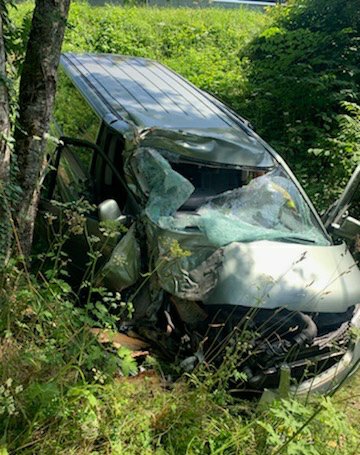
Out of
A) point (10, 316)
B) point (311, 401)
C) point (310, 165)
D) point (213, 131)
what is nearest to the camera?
point (10, 316)

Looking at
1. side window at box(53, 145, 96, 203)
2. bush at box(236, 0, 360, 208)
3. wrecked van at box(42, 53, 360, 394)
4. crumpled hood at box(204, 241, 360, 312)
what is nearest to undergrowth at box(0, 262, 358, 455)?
wrecked van at box(42, 53, 360, 394)

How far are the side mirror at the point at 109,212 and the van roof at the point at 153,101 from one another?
77 cm

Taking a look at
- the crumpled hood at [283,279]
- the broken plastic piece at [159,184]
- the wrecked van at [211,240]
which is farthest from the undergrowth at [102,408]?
the broken plastic piece at [159,184]

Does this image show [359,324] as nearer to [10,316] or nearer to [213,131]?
[213,131]

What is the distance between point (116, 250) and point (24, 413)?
4.61ft

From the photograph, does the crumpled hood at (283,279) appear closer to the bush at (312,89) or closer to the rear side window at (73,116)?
the rear side window at (73,116)

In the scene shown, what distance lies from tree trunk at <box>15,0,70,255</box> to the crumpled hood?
1.43 m

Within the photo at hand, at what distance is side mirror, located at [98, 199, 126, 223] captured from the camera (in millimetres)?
3592

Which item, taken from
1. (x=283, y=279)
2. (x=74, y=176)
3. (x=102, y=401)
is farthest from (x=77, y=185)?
(x=102, y=401)

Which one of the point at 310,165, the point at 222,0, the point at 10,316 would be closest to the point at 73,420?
the point at 10,316

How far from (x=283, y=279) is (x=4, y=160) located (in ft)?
6.51

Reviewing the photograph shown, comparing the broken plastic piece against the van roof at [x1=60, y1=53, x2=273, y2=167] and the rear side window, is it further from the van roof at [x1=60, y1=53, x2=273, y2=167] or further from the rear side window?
the rear side window

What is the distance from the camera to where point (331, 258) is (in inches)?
147

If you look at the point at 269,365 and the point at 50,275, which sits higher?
the point at 50,275
